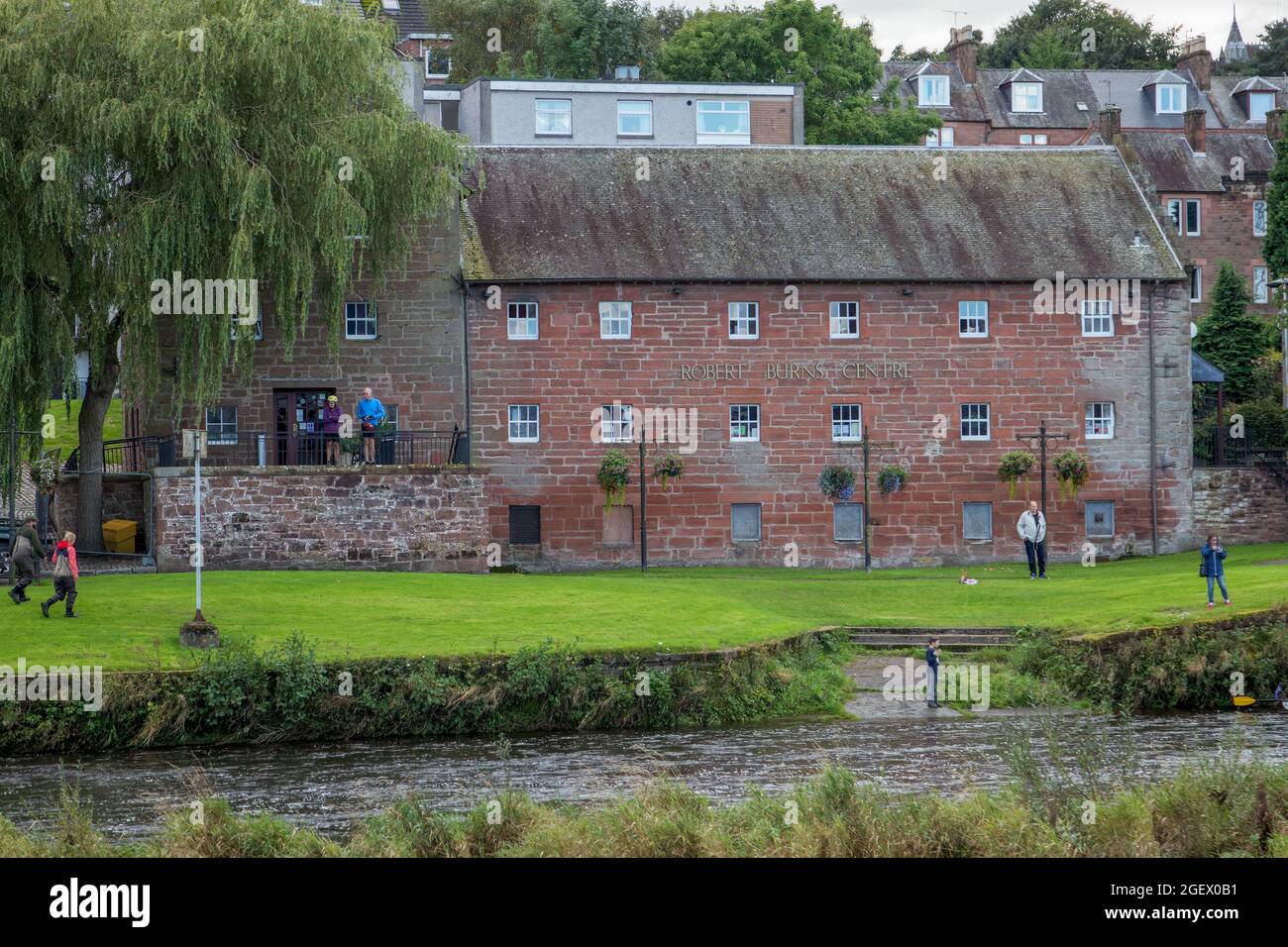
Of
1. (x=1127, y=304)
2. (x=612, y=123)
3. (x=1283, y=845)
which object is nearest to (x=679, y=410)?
(x=1127, y=304)

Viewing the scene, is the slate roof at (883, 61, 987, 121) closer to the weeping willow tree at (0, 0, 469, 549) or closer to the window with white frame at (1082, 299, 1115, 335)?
the window with white frame at (1082, 299, 1115, 335)

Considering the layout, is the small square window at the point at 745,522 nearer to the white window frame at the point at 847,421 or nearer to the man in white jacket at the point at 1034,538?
the white window frame at the point at 847,421

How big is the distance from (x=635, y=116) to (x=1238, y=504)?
2255cm

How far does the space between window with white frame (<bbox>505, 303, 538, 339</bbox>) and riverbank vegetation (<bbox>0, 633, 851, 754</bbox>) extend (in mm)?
16525

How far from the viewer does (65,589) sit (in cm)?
2831

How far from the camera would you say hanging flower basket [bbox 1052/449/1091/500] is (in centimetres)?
4406

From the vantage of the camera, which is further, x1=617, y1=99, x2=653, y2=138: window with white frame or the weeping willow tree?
x1=617, y1=99, x2=653, y2=138: window with white frame

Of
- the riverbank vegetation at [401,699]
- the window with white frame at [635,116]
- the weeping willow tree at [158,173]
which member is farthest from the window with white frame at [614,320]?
the riverbank vegetation at [401,699]

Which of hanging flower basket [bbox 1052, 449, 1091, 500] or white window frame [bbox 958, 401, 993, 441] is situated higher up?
white window frame [bbox 958, 401, 993, 441]

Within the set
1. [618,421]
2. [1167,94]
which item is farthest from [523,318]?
[1167,94]

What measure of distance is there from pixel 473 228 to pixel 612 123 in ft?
43.1

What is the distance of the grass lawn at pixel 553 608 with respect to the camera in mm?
27609

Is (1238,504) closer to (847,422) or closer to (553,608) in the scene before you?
(847,422)

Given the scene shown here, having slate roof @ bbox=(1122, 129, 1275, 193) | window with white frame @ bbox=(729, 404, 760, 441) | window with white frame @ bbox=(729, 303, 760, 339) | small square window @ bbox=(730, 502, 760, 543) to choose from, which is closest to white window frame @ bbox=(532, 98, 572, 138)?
window with white frame @ bbox=(729, 303, 760, 339)
